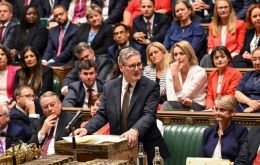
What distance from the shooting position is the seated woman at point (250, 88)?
745 centimetres

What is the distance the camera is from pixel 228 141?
239 inches

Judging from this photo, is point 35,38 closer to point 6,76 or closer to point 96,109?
point 6,76

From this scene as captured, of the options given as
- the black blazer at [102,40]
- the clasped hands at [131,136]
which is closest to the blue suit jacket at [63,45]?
the black blazer at [102,40]

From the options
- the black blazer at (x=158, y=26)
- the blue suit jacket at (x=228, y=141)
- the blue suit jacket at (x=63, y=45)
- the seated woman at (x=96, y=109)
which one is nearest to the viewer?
the blue suit jacket at (x=228, y=141)

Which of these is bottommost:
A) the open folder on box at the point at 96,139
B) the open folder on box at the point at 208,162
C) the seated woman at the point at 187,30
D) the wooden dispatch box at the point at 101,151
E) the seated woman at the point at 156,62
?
the open folder on box at the point at 208,162

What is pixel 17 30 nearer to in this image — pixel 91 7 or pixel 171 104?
pixel 91 7

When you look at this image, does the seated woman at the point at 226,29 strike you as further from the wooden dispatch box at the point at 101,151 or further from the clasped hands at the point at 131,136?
the wooden dispatch box at the point at 101,151

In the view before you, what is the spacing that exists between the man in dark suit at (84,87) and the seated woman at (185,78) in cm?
82

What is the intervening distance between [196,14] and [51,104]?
335 cm

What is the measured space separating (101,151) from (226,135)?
1.32 meters

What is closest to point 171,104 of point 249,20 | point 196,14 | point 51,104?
point 51,104

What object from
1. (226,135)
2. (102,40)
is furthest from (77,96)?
(226,135)

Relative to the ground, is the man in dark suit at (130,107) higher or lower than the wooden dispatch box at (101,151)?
higher

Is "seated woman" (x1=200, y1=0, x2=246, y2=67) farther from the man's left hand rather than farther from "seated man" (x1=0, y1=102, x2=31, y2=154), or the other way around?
the man's left hand
